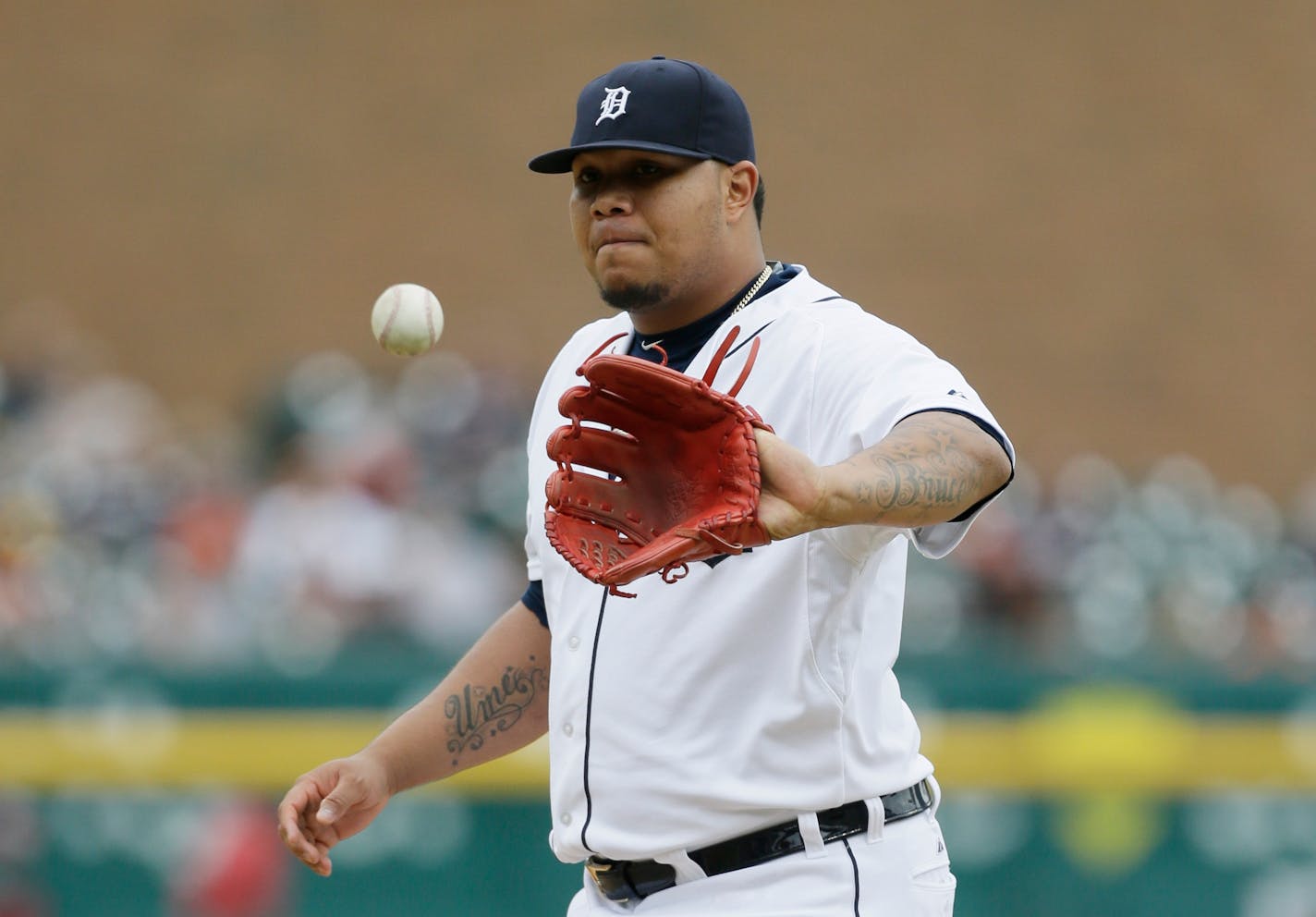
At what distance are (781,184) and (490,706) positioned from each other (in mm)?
11816

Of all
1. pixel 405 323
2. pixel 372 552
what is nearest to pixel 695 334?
pixel 405 323

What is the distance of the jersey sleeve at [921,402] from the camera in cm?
278

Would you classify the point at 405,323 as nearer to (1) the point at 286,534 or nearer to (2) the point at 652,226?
(2) the point at 652,226

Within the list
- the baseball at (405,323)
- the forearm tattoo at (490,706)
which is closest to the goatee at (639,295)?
the baseball at (405,323)

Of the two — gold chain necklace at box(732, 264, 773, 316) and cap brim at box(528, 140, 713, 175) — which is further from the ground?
cap brim at box(528, 140, 713, 175)

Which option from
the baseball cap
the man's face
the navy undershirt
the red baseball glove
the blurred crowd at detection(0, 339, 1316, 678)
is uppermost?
the baseball cap

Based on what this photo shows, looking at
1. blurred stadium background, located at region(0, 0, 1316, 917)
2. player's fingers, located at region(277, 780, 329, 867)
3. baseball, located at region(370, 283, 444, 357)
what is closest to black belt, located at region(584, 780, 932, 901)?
player's fingers, located at region(277, 780, 329, 867)

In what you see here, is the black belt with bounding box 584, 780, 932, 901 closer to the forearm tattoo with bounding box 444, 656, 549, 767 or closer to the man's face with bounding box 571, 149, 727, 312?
the forearm tattoo with bounding box 444, 656, 549, 767

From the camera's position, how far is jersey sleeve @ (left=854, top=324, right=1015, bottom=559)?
2.78m

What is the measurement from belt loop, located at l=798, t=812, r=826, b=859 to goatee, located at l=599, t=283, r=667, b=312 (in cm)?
89

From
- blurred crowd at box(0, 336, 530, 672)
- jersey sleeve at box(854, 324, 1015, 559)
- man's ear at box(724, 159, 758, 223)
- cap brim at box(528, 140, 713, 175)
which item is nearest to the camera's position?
jersey sleeve at box(854, 324, 1015, 559)

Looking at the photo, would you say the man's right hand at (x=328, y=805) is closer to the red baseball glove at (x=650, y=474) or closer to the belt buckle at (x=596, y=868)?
the belt buckle at (x=596, y=868)

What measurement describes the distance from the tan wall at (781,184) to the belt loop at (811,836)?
1128 cm

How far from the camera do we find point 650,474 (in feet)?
9.63
